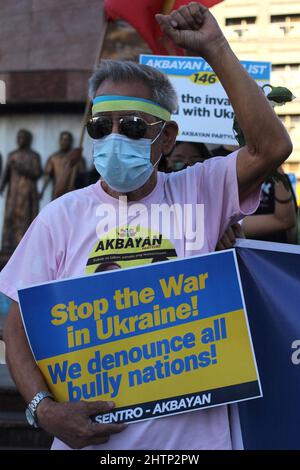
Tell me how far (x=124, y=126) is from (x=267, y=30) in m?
34.9

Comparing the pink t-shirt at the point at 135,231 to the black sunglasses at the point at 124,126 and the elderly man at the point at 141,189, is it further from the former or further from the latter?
the black sunglasses at the point at 124,126

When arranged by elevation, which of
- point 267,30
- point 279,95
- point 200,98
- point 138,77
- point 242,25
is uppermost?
point 242,25

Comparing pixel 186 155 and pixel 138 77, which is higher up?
pixel 186 155

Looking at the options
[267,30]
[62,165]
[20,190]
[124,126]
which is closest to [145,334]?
[124,126]

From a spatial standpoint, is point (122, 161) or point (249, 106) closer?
point (249, 106)

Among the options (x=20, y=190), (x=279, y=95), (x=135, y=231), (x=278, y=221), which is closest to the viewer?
(x=135, y=231)

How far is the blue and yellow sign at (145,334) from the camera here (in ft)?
6.73

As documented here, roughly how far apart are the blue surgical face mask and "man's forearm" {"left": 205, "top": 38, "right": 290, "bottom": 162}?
1.05ft

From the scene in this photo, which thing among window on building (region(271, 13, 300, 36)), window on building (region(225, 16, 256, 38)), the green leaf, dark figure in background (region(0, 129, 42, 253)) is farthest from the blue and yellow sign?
window on building (region(271, 13, 300, 36))

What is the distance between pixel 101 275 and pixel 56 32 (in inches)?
374

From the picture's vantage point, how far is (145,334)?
2072 mm

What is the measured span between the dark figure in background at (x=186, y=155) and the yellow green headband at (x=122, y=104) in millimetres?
1776

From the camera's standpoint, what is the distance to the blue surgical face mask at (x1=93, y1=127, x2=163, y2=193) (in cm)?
215

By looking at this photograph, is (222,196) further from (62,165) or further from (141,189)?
(62,165)
